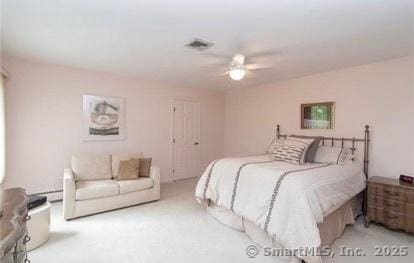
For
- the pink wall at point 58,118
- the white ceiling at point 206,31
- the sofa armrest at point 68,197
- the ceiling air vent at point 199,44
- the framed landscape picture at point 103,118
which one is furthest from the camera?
the framed landscape picture at point 103,118

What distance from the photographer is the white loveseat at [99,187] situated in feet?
10.3

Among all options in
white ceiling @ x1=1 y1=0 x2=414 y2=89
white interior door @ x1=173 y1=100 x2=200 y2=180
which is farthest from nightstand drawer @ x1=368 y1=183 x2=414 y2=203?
white interior door @ x1=173 y1=100 x2=200 y2=180

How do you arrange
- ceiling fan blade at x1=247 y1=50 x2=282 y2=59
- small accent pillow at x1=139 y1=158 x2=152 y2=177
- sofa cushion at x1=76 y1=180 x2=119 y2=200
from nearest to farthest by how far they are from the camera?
ceiling fan blade at x1=247 y1=50 x2=282 y2=59 → sofa cushion at x1=76 y1=180 x2=119 y2=200 → small accent pillow at x1=139 y1=158 x2=152 y2=177

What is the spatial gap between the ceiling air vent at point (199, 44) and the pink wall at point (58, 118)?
2295 millimetres

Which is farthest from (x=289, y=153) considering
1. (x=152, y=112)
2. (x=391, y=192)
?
(x=152, y=112)

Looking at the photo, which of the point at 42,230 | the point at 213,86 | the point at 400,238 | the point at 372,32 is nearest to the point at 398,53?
the point at 372,32

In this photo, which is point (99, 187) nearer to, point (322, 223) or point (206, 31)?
point (206, 31)

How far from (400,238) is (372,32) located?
2465 mm

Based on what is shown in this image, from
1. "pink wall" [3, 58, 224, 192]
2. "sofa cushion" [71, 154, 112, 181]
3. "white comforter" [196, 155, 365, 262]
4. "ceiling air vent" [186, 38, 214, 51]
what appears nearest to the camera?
"white comforter" [196, 155, 365, 262]

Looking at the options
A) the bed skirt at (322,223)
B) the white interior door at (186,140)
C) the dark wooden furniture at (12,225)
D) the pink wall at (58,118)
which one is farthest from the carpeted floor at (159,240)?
the white interior door at (186,140)

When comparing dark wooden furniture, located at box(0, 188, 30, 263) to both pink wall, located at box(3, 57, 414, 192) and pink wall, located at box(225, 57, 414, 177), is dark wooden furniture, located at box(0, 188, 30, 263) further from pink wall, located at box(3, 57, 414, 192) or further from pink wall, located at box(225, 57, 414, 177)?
pink wall, located at box(225, 57, 414, 177)

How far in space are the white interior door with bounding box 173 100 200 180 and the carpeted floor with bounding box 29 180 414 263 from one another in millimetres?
2058

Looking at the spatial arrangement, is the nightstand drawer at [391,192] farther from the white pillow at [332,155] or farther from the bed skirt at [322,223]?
the white pillow at [332,155]

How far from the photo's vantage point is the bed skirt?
8.16ft
